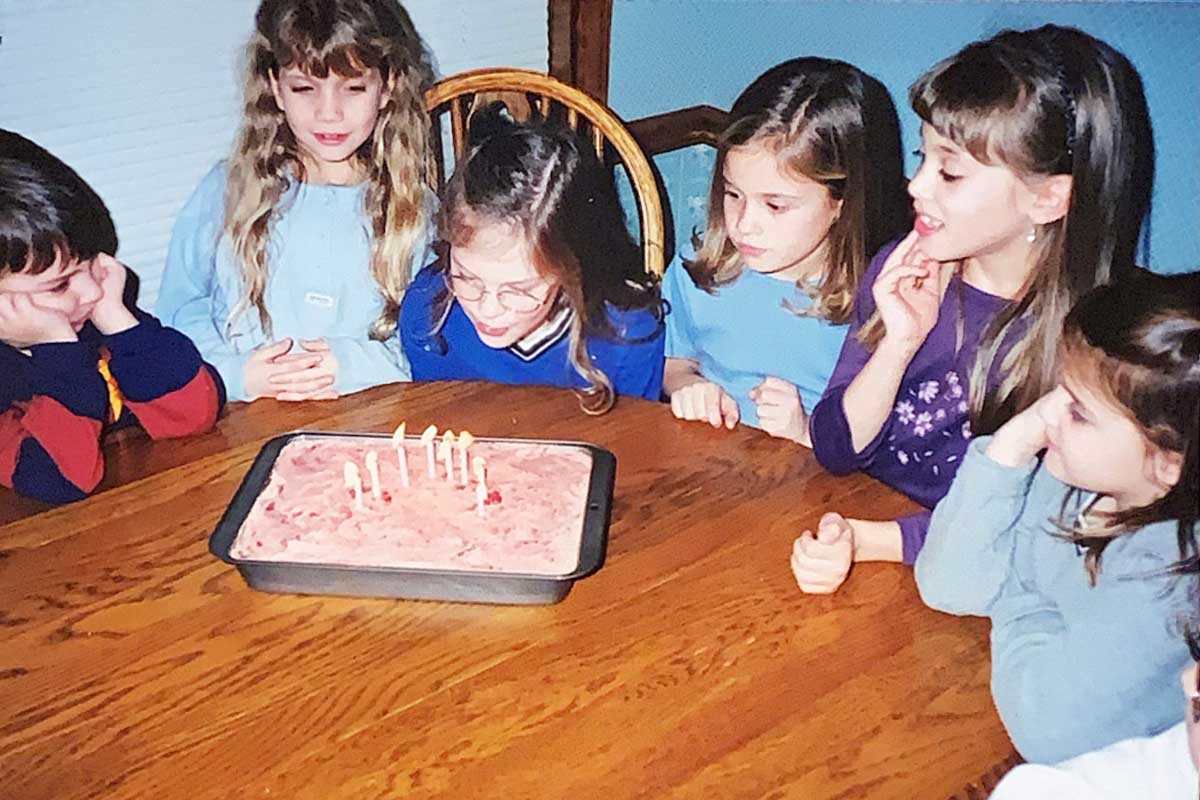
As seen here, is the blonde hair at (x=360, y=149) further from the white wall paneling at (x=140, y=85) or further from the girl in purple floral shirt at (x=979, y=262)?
the girl in purple floral shirt at (x=979, y=262)

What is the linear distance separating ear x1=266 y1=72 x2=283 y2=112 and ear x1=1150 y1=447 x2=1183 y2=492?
3.26 feet

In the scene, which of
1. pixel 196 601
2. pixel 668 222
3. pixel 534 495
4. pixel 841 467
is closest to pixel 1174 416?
pixel 841 467

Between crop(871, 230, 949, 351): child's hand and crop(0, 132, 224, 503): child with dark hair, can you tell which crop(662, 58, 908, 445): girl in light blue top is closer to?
crop(871, 230, 949, 351): child's hand

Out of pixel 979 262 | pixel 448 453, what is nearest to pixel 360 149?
pixel 448 453

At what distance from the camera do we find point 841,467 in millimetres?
1271

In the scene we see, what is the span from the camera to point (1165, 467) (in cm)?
88

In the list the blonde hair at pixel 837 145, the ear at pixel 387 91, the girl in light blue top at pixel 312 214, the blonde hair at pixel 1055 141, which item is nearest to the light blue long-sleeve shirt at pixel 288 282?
the girl in light blue top at pixel 312 214

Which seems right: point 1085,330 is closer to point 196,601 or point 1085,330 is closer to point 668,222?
point 668,222

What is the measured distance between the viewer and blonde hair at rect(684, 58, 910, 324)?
1.19 m

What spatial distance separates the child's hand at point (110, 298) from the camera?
1332 mm

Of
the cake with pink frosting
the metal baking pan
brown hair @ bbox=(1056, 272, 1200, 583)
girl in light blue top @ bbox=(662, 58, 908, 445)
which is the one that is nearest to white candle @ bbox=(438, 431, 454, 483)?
the cake with pink frosting

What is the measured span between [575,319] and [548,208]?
15cm

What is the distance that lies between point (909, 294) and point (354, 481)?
0.60 meters

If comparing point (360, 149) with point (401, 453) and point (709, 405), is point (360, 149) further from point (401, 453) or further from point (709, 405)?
point (709, 405)
